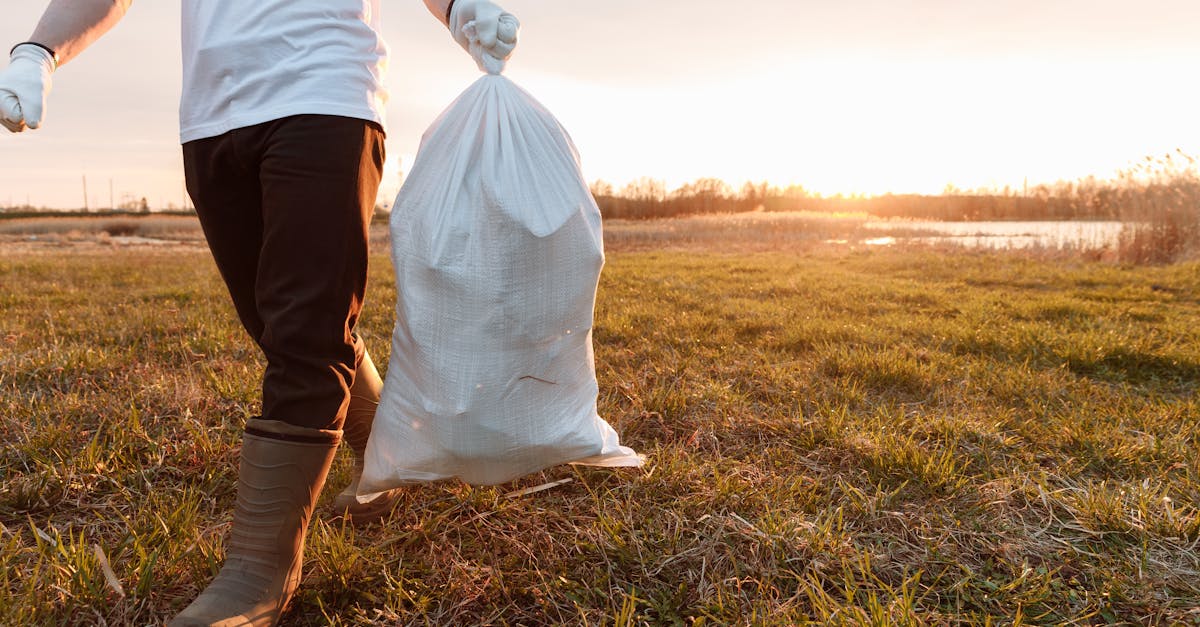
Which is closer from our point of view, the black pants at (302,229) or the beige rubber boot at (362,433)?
the black pants at (302,229)

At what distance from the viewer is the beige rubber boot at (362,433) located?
5.44ft

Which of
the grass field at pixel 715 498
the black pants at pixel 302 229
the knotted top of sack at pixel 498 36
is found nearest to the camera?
the black pants at pixel 302 229

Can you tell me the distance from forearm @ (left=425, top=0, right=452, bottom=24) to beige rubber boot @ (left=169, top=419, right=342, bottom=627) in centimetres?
108

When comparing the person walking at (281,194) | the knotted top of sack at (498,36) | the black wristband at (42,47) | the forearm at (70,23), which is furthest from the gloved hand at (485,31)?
the black wristband at (42,47)

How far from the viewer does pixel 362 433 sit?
172 cm

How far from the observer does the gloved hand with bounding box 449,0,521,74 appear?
1.45 meters

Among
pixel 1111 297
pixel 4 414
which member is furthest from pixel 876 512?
pixel 1111 297

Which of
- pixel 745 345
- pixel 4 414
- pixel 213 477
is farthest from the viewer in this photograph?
pixel 745 345

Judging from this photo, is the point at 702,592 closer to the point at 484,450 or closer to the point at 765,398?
the point at 484,450

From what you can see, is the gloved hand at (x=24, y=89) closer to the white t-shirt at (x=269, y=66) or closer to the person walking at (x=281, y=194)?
the person walking at (x=281, y=194)

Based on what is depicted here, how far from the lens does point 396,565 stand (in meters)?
1.49

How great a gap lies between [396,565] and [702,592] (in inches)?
27.9

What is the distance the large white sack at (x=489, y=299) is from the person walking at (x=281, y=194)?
138mm

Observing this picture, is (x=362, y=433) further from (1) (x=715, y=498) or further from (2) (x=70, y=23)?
(2) (x=70, y=23)
